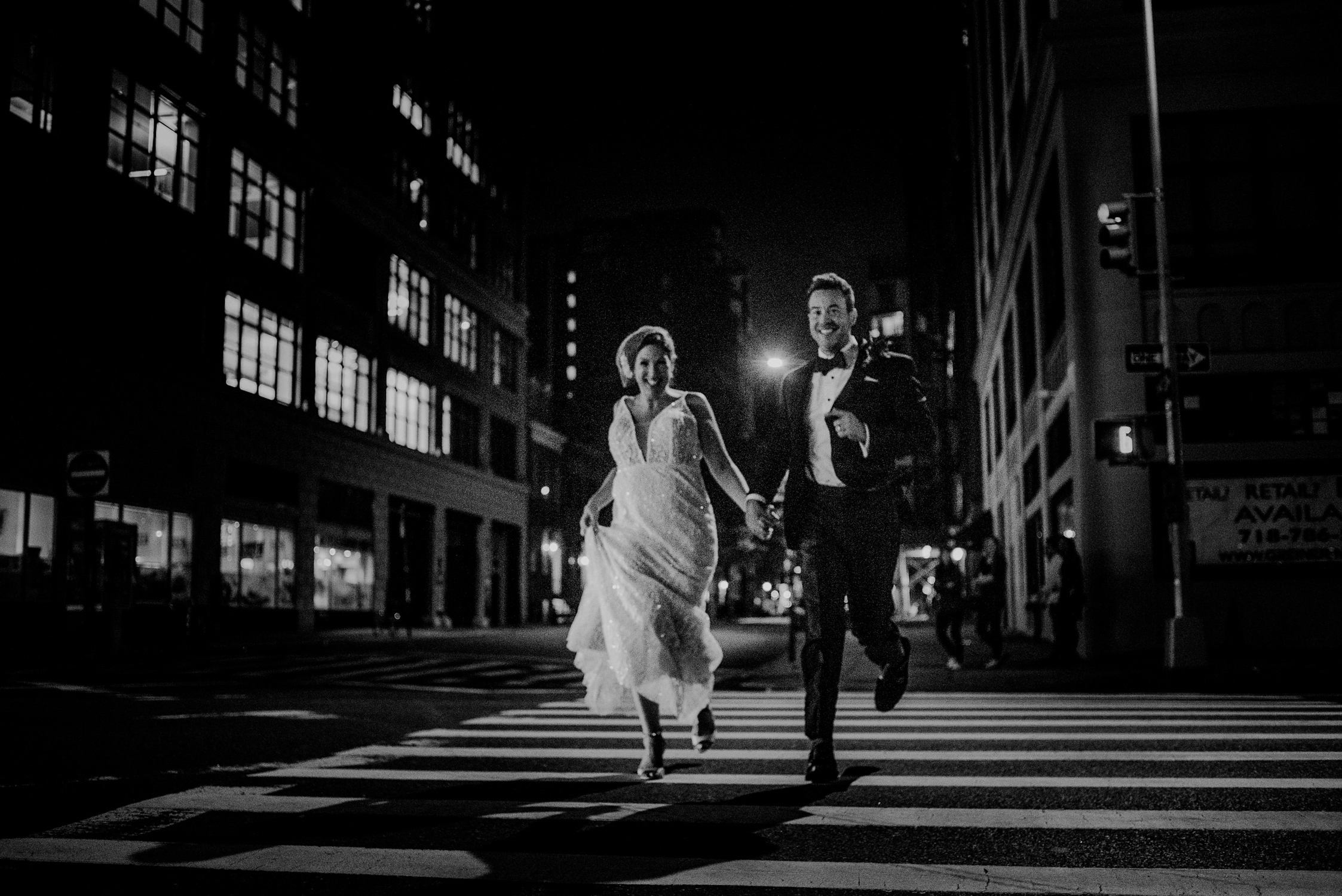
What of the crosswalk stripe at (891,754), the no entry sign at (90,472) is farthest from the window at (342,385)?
the crosswalk stripe at (891,754)

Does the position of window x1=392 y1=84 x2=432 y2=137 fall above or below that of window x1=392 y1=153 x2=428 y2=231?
above

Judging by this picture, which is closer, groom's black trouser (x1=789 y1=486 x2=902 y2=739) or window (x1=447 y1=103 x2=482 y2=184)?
groom's black trouser (x1=789 y1=486 x2=902 y2=739)

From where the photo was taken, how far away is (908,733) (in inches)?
312

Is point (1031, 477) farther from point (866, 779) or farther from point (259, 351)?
point (866, 779)

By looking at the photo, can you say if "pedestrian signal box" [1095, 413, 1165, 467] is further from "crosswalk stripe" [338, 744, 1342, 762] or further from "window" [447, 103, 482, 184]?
"window" [447, 103, 482, 184]

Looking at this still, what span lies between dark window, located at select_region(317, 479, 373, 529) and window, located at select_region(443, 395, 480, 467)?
24.3 feet

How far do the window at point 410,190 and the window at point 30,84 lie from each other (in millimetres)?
18245

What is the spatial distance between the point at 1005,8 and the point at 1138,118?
1318 cm

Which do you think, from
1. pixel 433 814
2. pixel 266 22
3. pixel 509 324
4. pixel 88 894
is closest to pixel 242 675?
pixel 433 814

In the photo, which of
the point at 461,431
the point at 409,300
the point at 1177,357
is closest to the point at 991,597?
the point at 1177,357

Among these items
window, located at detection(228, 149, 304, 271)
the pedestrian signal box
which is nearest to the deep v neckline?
the pedestrian signal box

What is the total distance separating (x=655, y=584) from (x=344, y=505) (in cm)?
3427

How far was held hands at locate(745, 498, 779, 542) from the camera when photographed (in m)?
5.64

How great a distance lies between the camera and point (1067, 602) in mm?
16781
